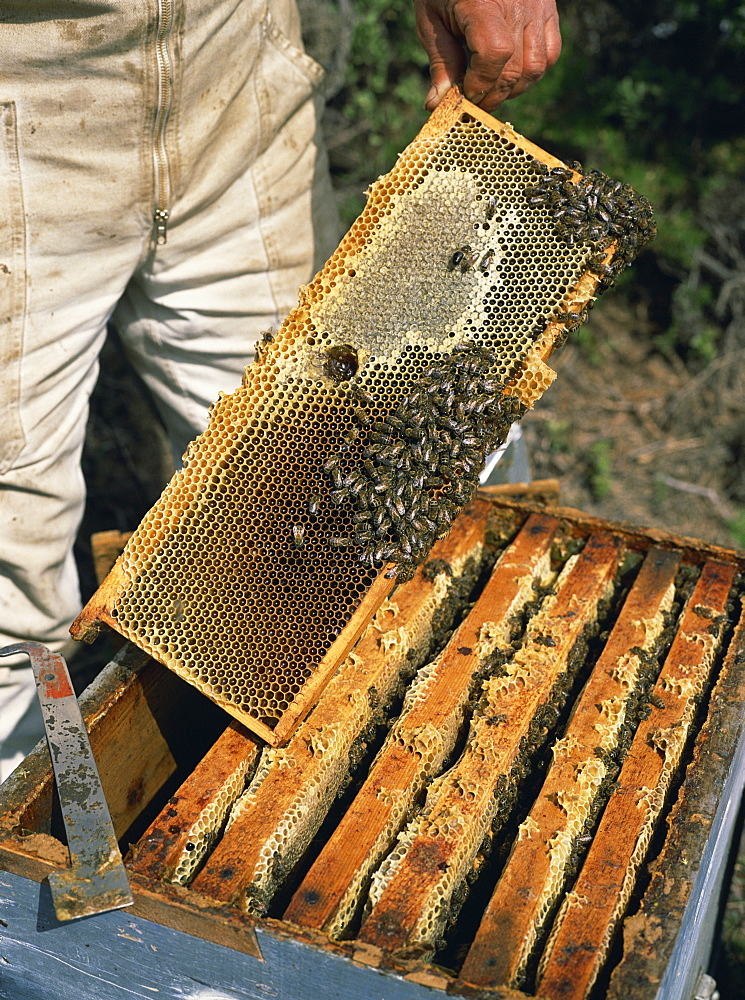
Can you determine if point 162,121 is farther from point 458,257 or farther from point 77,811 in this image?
point 77,811

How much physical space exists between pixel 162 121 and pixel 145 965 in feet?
8.46

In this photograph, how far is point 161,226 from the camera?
323 cm

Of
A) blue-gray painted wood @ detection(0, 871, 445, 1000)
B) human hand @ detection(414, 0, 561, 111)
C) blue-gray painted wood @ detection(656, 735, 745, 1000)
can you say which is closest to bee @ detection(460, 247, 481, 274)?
human hand @ detection(414, 0, 561, 111)

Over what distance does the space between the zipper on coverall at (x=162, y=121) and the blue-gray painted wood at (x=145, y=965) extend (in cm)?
224

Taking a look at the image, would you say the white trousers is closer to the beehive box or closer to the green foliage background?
the beehive box

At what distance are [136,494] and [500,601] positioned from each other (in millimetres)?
3303

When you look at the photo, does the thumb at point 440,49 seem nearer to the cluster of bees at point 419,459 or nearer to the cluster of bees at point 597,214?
the cluster of bees at point 597,214

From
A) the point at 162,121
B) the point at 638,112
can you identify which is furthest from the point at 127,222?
the point at 638,112

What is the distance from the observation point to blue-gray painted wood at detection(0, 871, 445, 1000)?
190 centimetres

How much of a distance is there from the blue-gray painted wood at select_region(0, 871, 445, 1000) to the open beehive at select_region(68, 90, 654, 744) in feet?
1.81

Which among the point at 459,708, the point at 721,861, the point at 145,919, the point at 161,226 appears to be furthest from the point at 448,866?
the point at 161,226

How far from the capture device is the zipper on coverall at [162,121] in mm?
2760

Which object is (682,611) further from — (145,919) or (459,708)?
(145,919)

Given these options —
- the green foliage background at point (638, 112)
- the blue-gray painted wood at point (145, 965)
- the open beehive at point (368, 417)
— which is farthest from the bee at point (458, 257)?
the green foliage background at point (638, 112)
